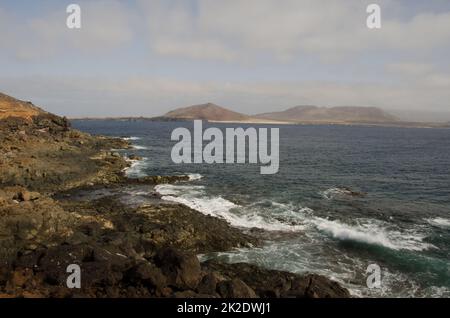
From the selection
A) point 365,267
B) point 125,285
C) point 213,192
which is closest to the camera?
point 125,285

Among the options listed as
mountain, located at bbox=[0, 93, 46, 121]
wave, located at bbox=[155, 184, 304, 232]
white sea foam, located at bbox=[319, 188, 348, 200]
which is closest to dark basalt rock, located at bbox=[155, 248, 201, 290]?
wave, located at bbox=[155, 184, 304, 232]

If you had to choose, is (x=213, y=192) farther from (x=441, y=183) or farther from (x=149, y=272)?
(x=441, y=183)

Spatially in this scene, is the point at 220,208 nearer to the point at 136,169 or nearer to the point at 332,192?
the point at 332,192

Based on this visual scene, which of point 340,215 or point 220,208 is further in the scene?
point 220,208

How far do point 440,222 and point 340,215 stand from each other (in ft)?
29.3

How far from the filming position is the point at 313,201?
41.3 m

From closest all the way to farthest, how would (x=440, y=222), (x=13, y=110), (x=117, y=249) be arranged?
(x=117, y=249) < (x=440, y=222) < (x=13, y=110)

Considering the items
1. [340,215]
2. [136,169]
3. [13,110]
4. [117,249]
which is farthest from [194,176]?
[13,110]

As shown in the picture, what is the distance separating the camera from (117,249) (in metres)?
22.8

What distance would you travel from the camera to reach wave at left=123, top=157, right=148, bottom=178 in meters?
53.2

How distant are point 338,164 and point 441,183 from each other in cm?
2057

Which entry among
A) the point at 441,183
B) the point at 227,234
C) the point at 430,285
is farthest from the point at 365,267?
the point at 441,183

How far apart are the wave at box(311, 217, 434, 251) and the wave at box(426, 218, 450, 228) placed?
3.91m

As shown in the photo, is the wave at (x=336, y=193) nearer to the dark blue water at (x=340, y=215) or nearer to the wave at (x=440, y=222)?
the dark blue water at (x=340, y=215)
